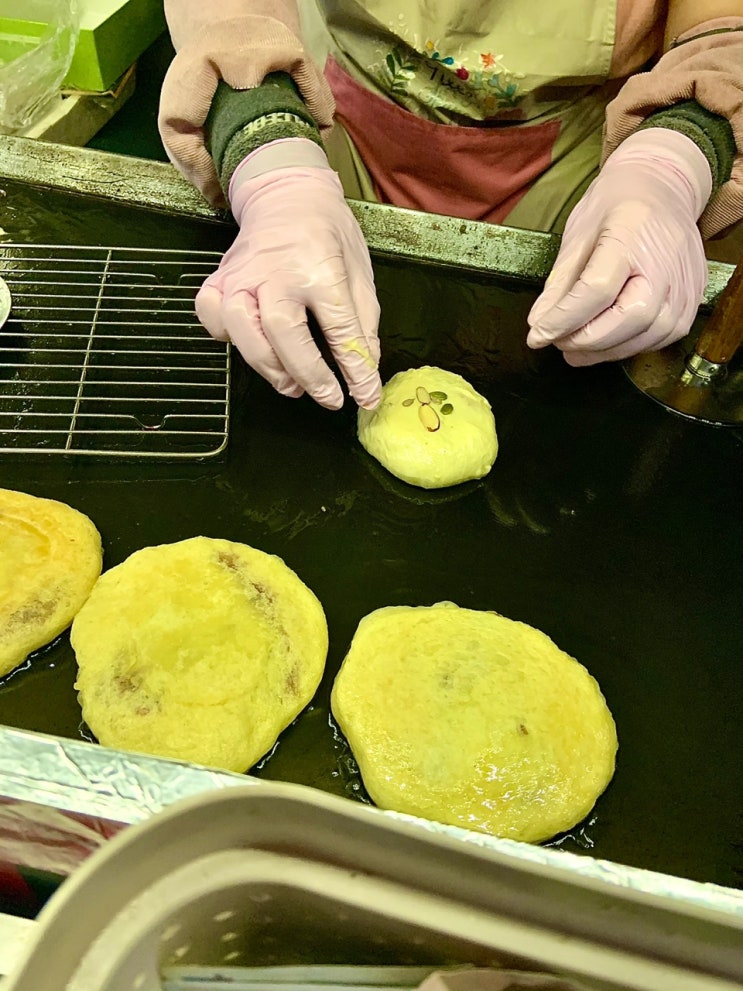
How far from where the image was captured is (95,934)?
1.62ft

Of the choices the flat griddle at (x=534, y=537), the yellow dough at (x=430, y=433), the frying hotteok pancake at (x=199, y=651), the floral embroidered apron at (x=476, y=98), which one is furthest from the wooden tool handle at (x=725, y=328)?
the frying hotteok pancake at (x=199, y=651)

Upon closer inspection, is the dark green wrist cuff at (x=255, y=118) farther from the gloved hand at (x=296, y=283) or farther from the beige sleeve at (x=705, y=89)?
the beige sleeve at (x=705, y=89)

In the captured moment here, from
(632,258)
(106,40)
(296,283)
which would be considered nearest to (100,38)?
(106,40)

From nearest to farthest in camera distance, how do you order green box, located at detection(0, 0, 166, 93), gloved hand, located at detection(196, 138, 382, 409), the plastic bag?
1. gloved hand, located at detection(196, 138, 382, 409)
2. the plastic bag
3. green box, located at detection(0, 0, 166, 93)

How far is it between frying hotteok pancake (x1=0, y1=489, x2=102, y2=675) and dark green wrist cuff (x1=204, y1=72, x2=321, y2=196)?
97cm

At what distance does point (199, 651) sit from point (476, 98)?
1.83 meters

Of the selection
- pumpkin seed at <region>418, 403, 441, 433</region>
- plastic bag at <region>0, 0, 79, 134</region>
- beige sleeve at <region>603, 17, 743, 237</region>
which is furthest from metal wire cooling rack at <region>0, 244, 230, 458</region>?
plastic bag at <region>0, 0, 79, 134</region>

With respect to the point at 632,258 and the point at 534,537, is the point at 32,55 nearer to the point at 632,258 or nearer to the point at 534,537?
the point at 632,258

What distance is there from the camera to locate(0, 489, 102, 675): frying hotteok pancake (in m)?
1.42

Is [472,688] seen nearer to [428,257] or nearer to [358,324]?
[358,324]

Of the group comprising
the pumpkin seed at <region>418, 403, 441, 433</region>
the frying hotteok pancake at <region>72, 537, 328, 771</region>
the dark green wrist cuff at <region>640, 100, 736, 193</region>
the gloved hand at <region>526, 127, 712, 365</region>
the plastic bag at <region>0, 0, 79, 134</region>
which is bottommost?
the frying hotteok pancake at <region>72, 537, 328, 771</region>

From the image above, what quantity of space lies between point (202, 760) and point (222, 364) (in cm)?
107

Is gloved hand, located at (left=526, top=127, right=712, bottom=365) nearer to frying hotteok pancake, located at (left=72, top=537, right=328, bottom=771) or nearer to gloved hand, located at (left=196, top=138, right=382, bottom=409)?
gloved hand, located at (left=196, top=138, right=382, bottom=409)

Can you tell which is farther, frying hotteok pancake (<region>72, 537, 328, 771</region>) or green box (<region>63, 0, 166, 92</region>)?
green box (<region>63, 0, 166, 92</region>)
